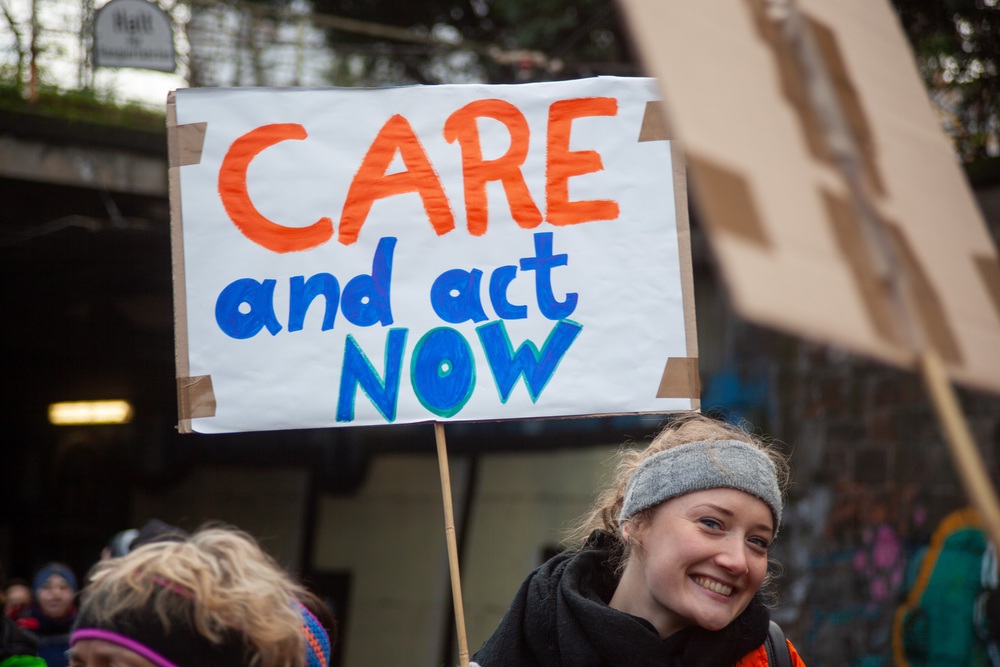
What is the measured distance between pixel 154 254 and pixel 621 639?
7.12m

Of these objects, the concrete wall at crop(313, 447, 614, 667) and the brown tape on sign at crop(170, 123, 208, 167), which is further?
the concrete wall at crop(313, 447, 614, 667)

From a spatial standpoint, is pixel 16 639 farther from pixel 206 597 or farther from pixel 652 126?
pixel 652 126

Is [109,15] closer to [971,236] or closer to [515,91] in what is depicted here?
[515,91]

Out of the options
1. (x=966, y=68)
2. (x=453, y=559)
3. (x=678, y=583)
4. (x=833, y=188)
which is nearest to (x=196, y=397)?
(x=453, y=559)

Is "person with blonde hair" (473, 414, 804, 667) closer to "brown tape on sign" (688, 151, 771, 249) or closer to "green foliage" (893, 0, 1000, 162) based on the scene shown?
"brown tape on sign" (688, 151, 771, 249)

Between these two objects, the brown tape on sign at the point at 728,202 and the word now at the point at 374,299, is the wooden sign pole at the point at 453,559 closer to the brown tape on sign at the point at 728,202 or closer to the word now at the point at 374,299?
the word now at the point at 374,299

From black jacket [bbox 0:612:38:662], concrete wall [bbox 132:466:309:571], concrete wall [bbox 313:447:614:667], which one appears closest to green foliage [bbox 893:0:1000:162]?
concrete wall [bbox 313:447:614:667]

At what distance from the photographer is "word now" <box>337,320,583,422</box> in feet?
8.59

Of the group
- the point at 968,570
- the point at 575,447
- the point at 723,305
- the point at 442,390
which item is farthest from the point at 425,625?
the point at 442,390

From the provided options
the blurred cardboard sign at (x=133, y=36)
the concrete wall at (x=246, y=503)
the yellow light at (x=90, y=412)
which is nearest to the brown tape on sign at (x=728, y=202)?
the blurred cardboard sign at (x=133, y=36)

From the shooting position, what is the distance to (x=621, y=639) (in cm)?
210

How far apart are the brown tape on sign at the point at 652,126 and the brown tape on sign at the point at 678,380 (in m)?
0.56

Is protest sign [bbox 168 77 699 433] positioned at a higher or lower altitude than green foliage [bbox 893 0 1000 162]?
lower

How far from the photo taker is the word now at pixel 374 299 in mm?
2648
